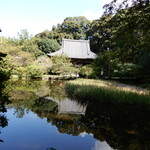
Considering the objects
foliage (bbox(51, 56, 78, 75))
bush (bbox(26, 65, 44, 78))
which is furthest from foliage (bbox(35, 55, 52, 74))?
bush (bbox(26, 65, 44, 78))

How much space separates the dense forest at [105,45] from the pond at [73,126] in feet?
4.73

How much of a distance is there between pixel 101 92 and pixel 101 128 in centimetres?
274

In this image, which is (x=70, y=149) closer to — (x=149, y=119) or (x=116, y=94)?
(x=149, y=119)

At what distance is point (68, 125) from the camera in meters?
4.15

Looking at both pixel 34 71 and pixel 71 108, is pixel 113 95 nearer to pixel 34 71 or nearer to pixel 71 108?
pixel 71 108

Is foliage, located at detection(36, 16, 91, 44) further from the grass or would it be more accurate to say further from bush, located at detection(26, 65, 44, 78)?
the grass

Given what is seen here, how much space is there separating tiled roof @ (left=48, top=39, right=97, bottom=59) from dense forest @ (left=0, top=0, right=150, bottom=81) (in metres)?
2.17

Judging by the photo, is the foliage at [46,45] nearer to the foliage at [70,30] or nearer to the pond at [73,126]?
the foliage at [70,30]

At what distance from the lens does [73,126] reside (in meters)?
4.12

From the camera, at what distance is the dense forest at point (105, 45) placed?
4.36 m

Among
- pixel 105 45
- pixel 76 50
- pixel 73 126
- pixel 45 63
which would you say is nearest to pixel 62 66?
pixel 45 63

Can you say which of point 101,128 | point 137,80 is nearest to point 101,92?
point 101,128

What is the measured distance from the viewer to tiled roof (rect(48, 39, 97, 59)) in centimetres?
2122

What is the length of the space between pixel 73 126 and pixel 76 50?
19.3 meters
